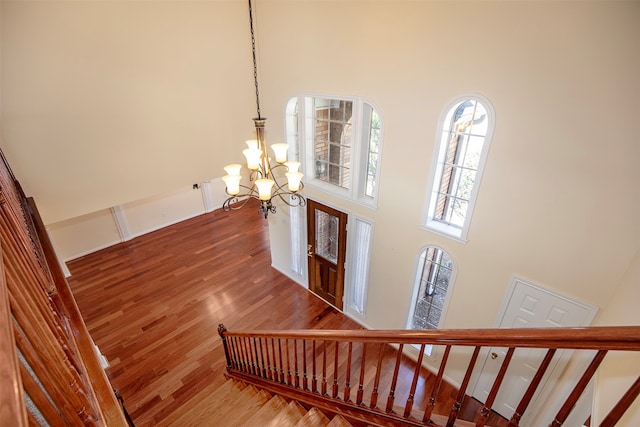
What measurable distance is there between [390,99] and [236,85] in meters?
2.47

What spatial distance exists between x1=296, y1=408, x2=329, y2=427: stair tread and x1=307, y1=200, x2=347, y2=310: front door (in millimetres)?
2461

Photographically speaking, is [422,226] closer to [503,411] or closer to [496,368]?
[496,368]

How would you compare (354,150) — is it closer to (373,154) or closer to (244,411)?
(373,154)

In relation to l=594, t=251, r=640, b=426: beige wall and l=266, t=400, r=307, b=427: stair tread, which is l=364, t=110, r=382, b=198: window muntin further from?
l=266, t=400, r=307, b=427: stair tread

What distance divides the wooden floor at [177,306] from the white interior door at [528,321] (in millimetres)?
724

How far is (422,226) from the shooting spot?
3402 mm

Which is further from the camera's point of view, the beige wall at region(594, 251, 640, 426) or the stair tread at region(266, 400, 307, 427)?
the stair tread at region(266, 400, 307, 427)

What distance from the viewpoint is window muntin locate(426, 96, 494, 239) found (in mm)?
2773

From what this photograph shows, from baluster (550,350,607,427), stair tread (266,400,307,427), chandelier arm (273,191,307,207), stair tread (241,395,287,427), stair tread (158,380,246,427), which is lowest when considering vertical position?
stair tread (158,380,246,427)

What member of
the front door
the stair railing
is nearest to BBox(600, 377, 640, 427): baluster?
the stair railing

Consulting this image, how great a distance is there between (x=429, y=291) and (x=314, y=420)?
2498 millimetres

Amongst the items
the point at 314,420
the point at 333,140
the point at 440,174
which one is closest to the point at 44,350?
the point at 314,420

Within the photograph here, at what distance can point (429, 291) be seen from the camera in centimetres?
412

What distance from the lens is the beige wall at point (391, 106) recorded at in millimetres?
2164
